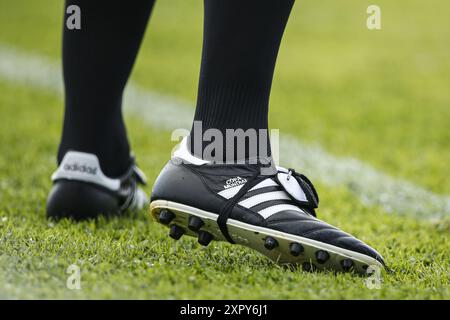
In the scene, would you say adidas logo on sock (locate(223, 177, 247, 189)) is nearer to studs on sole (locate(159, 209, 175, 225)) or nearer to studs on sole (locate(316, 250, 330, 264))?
studs on sole (locate(159, 209, 175, 225))

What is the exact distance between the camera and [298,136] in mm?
4816

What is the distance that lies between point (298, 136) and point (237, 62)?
298 centimetres

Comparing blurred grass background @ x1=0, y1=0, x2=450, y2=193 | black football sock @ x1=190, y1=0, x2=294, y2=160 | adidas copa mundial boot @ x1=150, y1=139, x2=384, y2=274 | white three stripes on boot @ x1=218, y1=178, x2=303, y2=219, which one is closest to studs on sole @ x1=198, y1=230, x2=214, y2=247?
adidas copa mundial boot @ x1=150, y1=139, x2=384, y2=274

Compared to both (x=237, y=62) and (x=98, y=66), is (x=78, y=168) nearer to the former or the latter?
(x=98, y=66)

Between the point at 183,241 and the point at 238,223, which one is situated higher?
the point at 238,223

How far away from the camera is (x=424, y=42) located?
8555 mm

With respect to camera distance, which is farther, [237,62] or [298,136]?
[298,136]

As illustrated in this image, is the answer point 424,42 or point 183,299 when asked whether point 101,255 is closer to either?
point 183,299

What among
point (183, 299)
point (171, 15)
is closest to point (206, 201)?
point (183, 299)

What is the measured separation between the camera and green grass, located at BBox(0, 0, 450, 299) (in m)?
→ 1.70

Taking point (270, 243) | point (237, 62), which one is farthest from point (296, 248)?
point (237, 62)

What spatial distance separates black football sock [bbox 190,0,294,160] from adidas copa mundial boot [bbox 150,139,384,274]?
0.25 ft

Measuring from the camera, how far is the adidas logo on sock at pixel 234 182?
190cm

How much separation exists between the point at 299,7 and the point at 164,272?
407 inches
